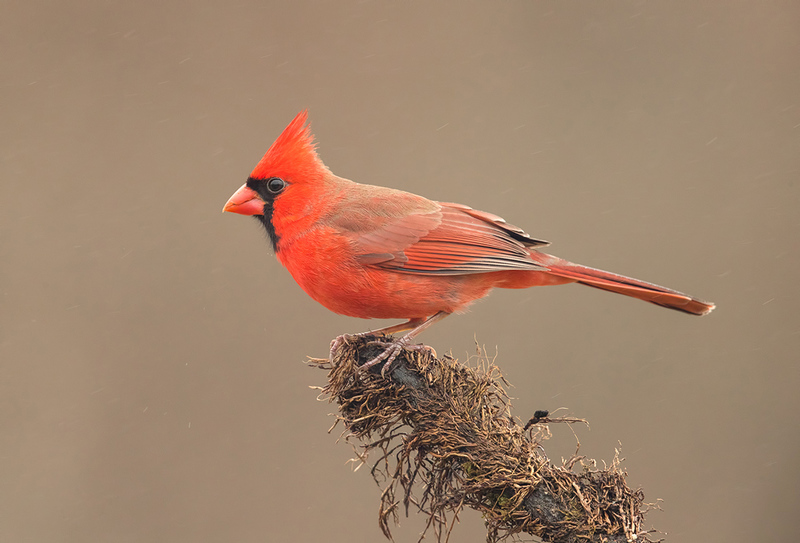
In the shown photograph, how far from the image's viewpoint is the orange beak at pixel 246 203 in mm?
Result: 2393

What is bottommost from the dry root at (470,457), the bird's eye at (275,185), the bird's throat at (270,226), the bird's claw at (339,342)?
the dry root at (470,457)

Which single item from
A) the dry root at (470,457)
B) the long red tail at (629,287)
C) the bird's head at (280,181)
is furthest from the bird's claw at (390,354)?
the bird's head at (280,181)

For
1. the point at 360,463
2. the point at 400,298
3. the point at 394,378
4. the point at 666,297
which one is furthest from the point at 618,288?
the point at 360,463

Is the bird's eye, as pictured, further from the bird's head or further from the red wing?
the red wing

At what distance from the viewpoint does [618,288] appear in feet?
7.23

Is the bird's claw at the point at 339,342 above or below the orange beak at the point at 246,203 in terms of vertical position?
below

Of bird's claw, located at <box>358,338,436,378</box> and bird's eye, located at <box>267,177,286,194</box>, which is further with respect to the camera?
bird's eye, located at <box>267,177,286,194</box>

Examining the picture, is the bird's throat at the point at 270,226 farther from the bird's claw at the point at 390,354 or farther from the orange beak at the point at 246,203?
the bird's claw at the point at 390,354

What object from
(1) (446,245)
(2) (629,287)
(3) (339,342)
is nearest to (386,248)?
(1) (446,245)

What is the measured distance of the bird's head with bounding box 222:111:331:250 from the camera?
7.84ft

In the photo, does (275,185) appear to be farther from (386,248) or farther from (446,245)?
(446,245)

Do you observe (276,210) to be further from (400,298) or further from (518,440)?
(518,440)

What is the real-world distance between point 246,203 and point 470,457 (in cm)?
128

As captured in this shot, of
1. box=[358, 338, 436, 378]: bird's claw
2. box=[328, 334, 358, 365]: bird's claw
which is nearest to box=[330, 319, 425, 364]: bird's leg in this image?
box=[328, 334, 358, 365]: bird's claw
